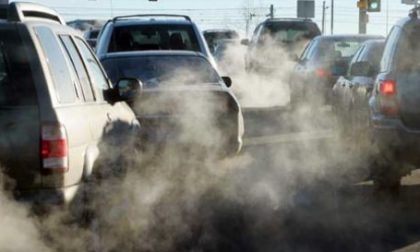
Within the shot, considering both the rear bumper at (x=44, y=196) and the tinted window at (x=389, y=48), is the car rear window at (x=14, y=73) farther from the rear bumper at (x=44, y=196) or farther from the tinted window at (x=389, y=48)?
the tinted window at (x=389, y=48)

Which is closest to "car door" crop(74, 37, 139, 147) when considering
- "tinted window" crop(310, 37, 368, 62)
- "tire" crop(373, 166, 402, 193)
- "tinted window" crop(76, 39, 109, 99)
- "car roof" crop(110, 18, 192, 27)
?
"tinted window" crop(76, 39, 109, 99)

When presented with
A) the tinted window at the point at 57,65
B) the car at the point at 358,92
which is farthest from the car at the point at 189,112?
the tinted window at the point at 57,65

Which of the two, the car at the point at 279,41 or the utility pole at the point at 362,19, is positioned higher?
the car at the point at 279,41

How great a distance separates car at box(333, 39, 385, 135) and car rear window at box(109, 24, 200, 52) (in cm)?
231

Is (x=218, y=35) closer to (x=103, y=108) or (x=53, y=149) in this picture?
(x=103, y=108)

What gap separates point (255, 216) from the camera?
884cm

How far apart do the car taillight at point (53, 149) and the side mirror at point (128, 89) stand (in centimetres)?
202

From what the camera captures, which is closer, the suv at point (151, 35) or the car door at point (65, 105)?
the car door at point (65, 105)

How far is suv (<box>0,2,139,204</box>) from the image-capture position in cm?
555

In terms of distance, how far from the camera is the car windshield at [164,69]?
10633mm

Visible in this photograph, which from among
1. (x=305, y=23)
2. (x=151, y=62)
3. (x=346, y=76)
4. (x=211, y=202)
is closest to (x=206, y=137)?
(x=211, y=202)

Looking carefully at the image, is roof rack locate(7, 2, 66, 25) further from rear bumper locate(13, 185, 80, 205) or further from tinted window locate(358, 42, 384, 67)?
tinted window locate(358, 42, 384, 67)

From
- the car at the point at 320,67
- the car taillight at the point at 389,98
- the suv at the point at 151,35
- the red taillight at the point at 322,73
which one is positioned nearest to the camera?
the car taillight at the point at 389,98

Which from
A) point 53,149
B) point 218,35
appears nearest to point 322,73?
point 53,149
